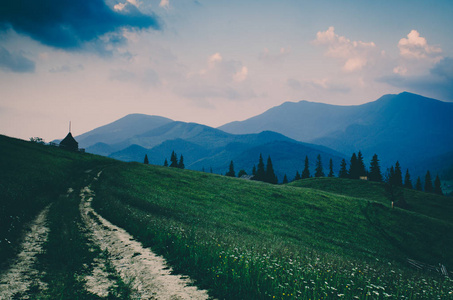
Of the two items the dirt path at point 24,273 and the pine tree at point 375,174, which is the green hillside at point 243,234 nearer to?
the dirt path at point 24,273

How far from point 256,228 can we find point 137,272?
71.4 feet

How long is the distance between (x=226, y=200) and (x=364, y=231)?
81.9ft

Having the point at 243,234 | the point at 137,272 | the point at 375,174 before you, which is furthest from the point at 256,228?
the point at 375,174

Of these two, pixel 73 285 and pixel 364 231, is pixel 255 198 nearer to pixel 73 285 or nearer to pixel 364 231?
pixel 364 231

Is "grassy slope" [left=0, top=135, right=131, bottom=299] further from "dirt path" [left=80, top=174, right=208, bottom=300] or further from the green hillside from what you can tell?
"dirt path" [left=80, top=174, right=208, bottom=300]

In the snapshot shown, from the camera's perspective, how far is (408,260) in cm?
3447

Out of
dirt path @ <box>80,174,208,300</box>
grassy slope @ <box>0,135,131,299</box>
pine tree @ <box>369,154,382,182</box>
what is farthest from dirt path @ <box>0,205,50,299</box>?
pine tree @ <box>369,154,382,182</box>

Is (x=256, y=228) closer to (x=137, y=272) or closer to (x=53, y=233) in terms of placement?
(x=53, y=233)

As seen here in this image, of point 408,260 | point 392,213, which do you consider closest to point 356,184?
point 392,213

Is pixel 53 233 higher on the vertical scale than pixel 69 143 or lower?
lower

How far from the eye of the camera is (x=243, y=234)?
80.4ft

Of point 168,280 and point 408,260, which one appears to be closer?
point 168,280

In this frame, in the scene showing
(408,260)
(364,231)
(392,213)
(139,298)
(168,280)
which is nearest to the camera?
(139,298)

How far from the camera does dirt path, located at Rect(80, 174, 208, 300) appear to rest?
9195mm
